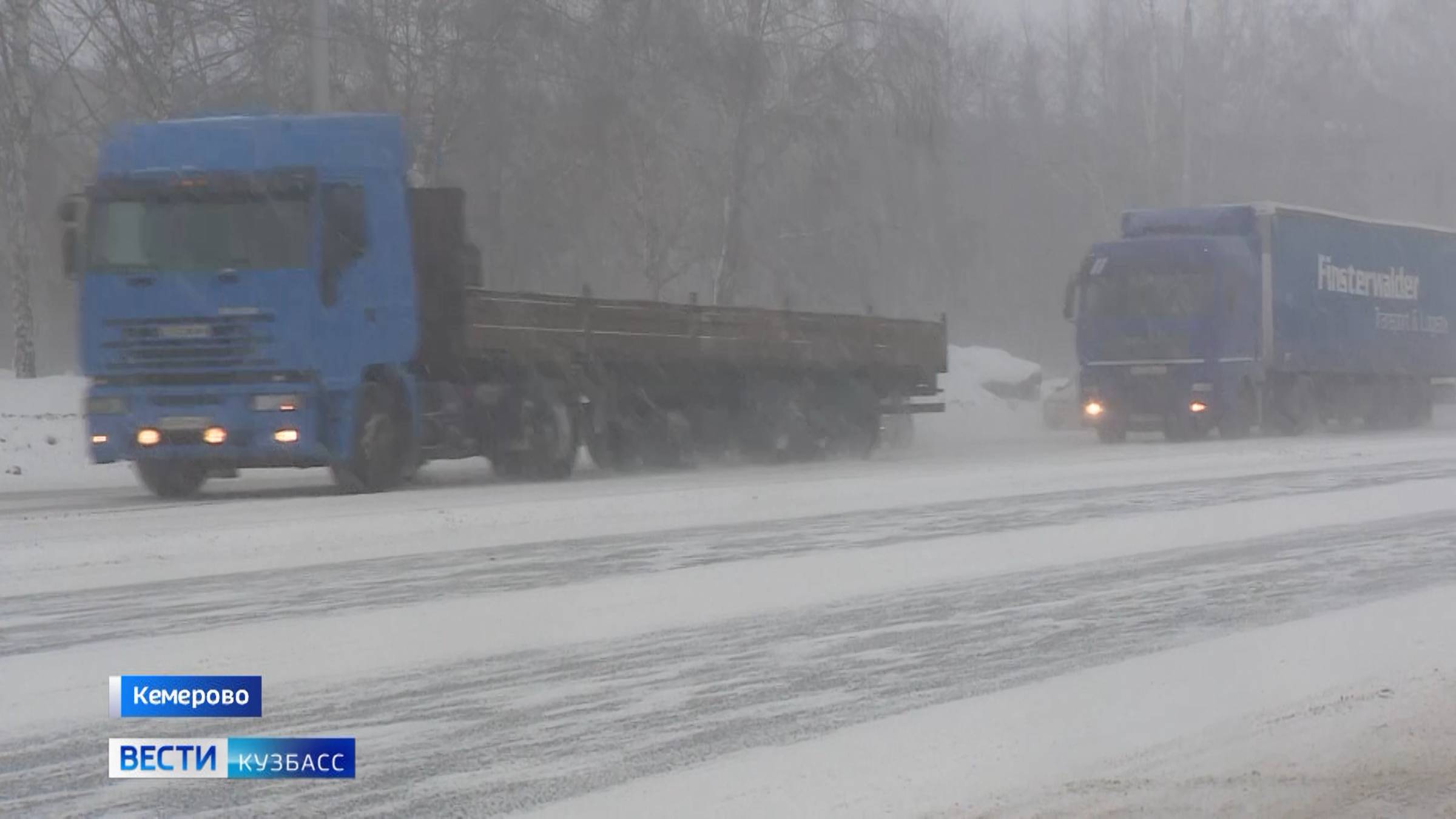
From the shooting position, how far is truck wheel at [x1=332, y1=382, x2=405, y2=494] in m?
18.9

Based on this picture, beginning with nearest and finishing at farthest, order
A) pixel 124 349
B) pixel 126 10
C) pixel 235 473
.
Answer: pixel 124 349 → pixel 235 473 → pixel 126 10

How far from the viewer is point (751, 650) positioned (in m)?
9.84

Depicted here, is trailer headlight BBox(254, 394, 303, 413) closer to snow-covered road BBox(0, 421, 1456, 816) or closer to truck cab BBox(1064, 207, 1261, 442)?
snow-covered road BBox(0, 421, 1456, 816)

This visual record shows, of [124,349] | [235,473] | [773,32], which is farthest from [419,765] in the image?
[773,32]

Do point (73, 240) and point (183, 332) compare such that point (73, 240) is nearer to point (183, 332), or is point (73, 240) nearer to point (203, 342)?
point (183, 332)

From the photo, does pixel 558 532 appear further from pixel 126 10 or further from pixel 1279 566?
pixel 126 10

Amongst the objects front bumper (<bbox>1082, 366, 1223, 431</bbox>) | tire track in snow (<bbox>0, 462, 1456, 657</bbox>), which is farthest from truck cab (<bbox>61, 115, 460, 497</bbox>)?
front bumper (<bbox>1082, 366, 1223, 431</bbox>)

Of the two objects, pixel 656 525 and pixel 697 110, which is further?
pixel 697 110

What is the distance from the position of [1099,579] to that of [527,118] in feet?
85.1

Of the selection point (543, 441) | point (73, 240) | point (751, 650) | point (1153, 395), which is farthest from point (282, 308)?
point (1153, 395)

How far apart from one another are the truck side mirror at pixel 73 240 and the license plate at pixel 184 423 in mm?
1680

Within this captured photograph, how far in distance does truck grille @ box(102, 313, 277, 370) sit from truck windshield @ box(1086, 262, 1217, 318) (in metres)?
18.1

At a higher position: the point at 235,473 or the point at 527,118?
the point at 527,118

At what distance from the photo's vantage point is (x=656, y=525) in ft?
52.5
